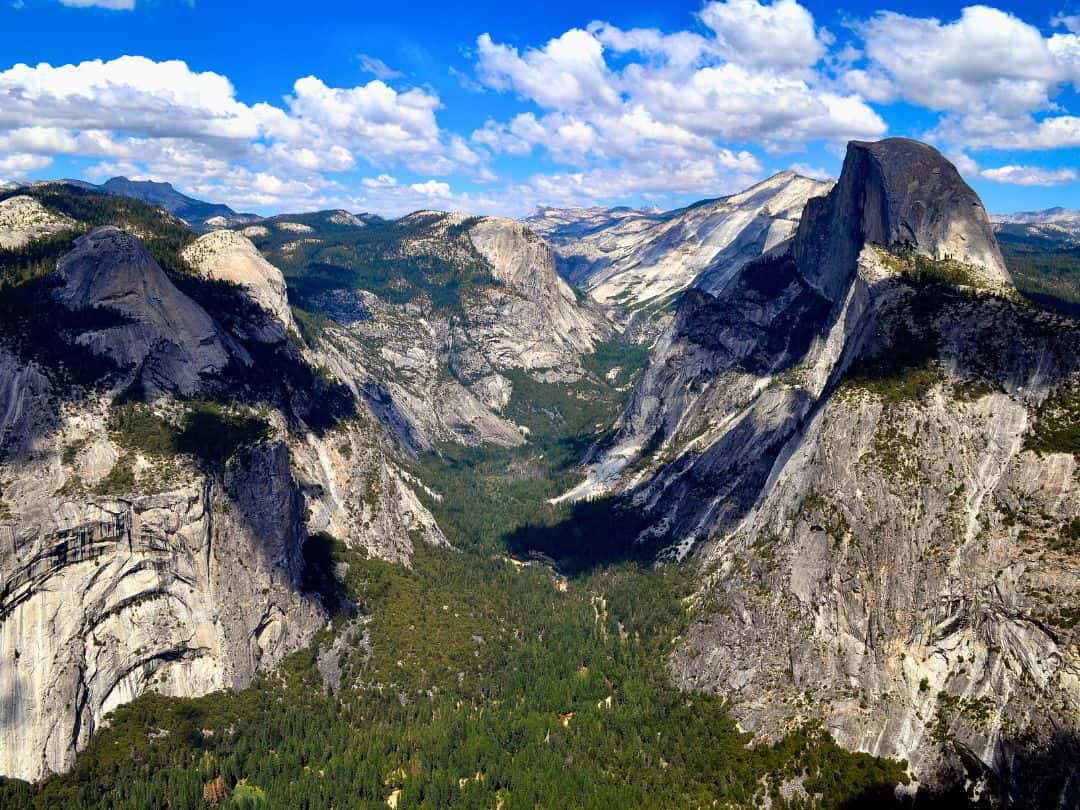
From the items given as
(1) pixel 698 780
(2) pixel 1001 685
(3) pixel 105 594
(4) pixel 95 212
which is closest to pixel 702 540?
(1) pixel 698 780

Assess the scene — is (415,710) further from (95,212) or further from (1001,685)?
(95,212)

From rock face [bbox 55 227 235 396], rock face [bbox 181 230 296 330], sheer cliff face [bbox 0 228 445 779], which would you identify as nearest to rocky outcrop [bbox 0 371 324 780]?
sheer cliff face [bbox 0 228 445 779]

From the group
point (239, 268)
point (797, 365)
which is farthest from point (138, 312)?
point (797, 365)

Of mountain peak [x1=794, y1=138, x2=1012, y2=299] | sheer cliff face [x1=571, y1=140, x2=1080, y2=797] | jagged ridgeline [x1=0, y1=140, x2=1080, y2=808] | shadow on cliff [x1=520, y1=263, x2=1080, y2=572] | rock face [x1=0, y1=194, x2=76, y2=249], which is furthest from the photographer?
mountain peak [x1=794, y1=138, x2=1012, y2=299]

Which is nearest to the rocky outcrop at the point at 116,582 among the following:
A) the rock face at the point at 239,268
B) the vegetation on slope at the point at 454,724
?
the vegetation on slope at the point at 454,724

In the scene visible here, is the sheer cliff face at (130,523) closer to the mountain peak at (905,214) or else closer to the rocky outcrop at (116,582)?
the rocky outcrop at (116,582)

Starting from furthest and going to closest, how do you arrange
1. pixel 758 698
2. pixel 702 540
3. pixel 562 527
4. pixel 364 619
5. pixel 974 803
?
pixel 562 527
pixel 702 540
pixel 364 619
pixel 758 698
pixel 974 803

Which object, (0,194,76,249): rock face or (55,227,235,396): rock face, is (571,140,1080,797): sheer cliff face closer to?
(55,227,235,396): rock face

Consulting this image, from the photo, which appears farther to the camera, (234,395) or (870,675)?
(234,395)
